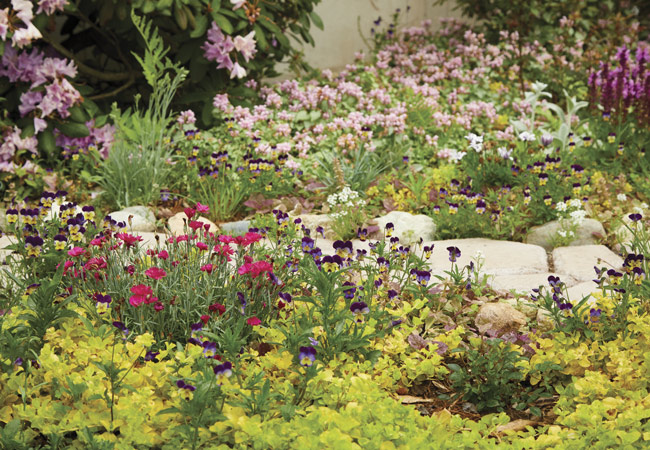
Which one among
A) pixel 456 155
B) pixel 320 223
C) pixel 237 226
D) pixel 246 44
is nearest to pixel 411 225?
pixel 320 223

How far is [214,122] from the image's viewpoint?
5281 millimetres

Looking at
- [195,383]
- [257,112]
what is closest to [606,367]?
[195,383]

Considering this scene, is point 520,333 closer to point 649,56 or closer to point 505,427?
point 505,427

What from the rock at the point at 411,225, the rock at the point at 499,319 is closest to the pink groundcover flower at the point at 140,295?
the rock at the point at 499,319

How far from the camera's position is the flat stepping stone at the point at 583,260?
10.9ft

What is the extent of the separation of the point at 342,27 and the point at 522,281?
446 centimetres

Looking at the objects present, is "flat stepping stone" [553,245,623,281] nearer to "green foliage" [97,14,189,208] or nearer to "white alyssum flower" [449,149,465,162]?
"white alyssum flower" [449,149,465,162]

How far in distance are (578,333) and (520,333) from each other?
1.07 feet

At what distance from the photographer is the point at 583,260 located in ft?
11.5

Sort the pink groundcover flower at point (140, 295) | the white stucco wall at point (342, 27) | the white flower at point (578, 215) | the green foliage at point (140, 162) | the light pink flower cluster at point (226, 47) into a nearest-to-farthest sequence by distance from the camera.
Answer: the pink groundcover flower at point (140, 295)
the white flower at point (578, 215)
the green foliage at point (140, 162)
the light pink flower cluster at point (226, 47)
the white stucco wall at point (342, 27)

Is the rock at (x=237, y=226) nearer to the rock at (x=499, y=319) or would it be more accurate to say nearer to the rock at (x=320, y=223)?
the rock at (x=320, y=223)

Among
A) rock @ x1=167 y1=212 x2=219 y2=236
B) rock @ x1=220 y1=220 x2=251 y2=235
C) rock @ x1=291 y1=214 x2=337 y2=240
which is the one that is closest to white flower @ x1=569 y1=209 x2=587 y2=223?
rock @ x1=291 y1=214 x2=337 y2=240

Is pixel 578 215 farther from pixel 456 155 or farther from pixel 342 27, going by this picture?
pixel 342 27

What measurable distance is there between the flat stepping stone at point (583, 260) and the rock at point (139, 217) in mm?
2302
